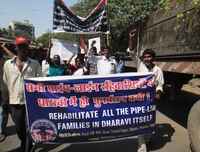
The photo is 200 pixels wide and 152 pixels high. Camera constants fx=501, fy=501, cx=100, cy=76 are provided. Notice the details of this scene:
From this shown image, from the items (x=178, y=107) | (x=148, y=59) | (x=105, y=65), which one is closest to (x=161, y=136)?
(x=148, y=59)

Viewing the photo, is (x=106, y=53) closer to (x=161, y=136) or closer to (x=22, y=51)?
(x=161, y=136)

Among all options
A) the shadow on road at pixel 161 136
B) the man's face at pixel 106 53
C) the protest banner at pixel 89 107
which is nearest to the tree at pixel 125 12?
the man's face at pixel 106 53

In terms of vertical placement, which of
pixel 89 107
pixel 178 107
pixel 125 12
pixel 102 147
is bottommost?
pixel 178 107

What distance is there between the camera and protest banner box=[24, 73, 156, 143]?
667cm

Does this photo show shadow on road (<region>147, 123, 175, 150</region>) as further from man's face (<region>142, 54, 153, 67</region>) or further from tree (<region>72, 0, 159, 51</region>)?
tree (<region>72, 0, 159, 51</region>)

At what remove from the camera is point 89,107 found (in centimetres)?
680

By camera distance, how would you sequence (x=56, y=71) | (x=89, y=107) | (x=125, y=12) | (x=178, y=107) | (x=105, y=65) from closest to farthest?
1. (x=89, y=107)
2. (x=105, y=65)
3. (x=56, y=71)
4. (x=178, y=107)
5. (x=125, y=12)

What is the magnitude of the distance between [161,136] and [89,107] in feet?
7.90

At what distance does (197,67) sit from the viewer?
278 inches

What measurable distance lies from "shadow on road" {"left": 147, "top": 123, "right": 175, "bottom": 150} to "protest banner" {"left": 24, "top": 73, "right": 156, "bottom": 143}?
1.15 m

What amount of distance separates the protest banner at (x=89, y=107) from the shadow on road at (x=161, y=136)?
1.15 meters

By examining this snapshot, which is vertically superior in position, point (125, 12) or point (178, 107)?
point (125, 12)

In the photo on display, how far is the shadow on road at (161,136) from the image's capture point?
802cm

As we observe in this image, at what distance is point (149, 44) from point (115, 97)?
18.5 feet
